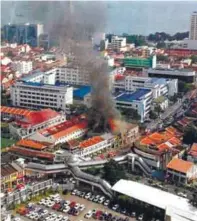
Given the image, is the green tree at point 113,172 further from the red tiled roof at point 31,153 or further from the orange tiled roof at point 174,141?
the orange tiled roof at point 174,141

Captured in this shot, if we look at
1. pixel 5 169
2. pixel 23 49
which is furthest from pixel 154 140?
pixel 23 49

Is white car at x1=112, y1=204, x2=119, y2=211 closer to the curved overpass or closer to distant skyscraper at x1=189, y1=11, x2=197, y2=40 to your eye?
the curved overpass

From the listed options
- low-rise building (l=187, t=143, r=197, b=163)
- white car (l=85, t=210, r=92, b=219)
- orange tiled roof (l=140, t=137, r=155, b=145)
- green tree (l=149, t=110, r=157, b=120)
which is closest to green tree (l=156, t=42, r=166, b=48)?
green tree (l=149, t=110, r=157, b=120)

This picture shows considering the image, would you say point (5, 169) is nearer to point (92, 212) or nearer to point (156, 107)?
point (92, 212)

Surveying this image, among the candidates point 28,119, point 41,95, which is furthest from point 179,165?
point 41,95

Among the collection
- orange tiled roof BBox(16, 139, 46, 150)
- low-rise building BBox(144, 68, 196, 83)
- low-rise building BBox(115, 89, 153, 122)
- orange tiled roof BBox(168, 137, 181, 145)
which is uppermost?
low-rise building BBox(144, 68, 196, 83)

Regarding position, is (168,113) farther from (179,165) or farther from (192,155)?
(179,165)
